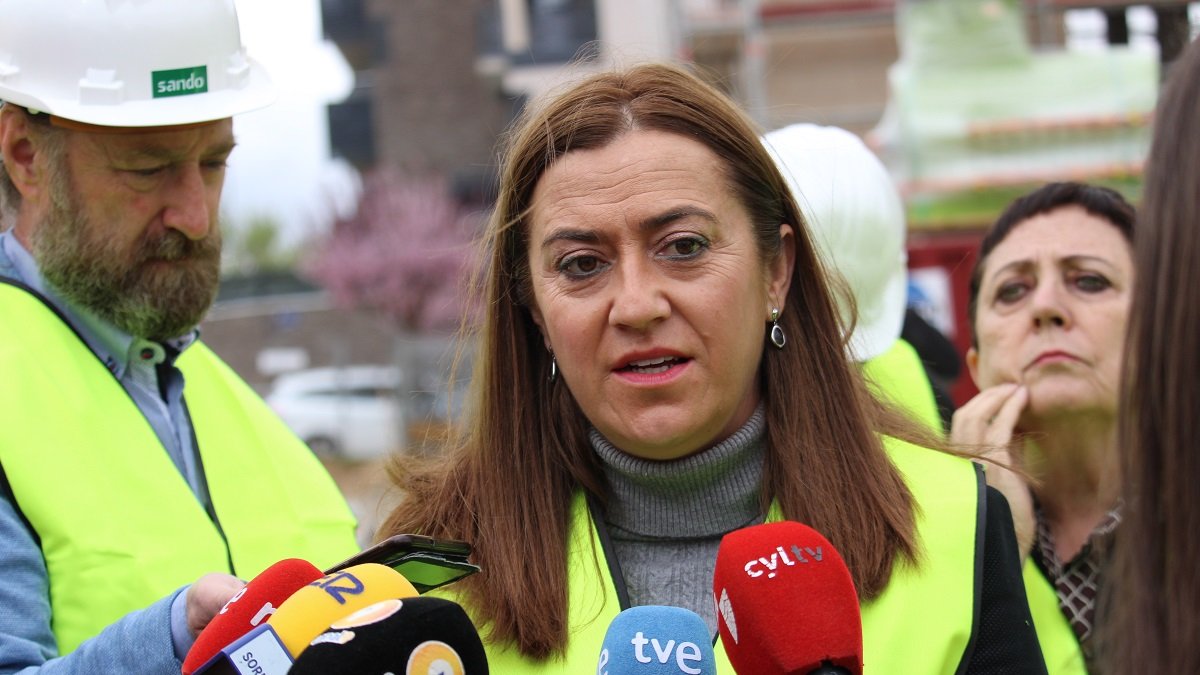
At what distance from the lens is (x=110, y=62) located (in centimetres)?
307

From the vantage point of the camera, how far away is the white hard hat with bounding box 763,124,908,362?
11.8 ft

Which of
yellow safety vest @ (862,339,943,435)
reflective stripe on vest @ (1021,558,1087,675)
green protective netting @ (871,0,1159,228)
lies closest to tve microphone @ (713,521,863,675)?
reflective stripe on vest @ (1021,558,1087,675)

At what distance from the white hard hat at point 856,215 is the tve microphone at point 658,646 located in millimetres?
1699

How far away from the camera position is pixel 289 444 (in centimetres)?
336

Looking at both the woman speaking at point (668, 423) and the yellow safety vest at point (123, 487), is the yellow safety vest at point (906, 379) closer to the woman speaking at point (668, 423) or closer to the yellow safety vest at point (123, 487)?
the woman speaking at point (668, 423)

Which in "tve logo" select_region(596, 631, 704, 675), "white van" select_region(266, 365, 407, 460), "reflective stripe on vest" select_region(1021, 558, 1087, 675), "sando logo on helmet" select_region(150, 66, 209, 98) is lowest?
"white van" select_region(266, 365, 407, 460)

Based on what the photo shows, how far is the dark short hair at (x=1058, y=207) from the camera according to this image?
3.38 metres

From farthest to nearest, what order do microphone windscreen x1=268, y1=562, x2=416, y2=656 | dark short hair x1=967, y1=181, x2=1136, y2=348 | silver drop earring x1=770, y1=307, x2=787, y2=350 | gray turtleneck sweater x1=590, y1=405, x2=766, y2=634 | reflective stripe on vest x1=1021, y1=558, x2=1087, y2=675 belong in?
dark short hair x1=967, y1=181, x2=1136, y2=348
reflective stripe on vest x1=1021, y1=558, x2=1087, y2=675
silver drop earring x1=770, y1=307, x2=787, y2=350
gray turtleneck sweater x1=590, y1=405, x2=766, y2=634
microphone windscreen x1=268, y1=562, x2=416, y2=656

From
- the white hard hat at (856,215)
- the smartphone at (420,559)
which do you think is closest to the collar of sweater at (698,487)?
the smartphone at (420,559)

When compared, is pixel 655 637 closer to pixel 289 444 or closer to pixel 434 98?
pixel 289 444

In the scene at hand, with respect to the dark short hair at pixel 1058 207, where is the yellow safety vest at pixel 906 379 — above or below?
below

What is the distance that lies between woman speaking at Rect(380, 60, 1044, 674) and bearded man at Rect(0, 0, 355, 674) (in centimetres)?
47

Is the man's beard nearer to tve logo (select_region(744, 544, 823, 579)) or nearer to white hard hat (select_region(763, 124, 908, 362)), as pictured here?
white hard hat (select_region(763, 124, 908, 362))

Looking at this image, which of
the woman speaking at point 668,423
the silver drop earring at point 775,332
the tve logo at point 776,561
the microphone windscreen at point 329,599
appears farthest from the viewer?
the silver drop earring at point 775,332
